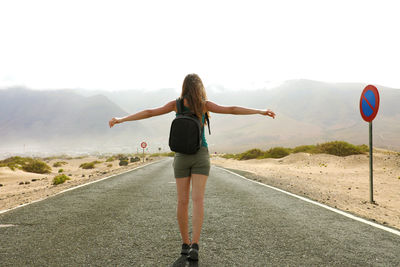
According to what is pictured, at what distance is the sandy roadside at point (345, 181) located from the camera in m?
7.59

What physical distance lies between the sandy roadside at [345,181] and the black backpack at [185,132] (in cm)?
434

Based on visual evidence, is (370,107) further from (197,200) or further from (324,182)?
(324,182)

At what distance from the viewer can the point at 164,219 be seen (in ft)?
18.7

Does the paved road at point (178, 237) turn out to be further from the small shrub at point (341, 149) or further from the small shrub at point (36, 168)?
the small shrub at point (36, 168)

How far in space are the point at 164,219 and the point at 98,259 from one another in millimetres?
2121

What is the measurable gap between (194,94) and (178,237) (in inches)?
87.3

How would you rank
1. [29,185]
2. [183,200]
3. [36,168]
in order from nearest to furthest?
[183,200] → [29,185] → [36,168]

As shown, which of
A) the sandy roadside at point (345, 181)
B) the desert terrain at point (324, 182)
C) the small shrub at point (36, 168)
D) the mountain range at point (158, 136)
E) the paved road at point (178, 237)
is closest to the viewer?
the paved road at point (178, 237)

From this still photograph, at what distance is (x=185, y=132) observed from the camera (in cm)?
361

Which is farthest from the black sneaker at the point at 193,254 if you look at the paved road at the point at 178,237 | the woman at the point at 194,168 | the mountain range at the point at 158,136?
the mountain range at the point at 158,136

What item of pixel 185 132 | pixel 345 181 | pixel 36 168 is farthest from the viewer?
pixel 36 168

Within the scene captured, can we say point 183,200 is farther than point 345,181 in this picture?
No

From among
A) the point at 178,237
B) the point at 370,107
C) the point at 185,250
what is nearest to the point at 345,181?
the point at 370,107

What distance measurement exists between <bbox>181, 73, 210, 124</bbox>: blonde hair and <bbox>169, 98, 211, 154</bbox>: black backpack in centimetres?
8
